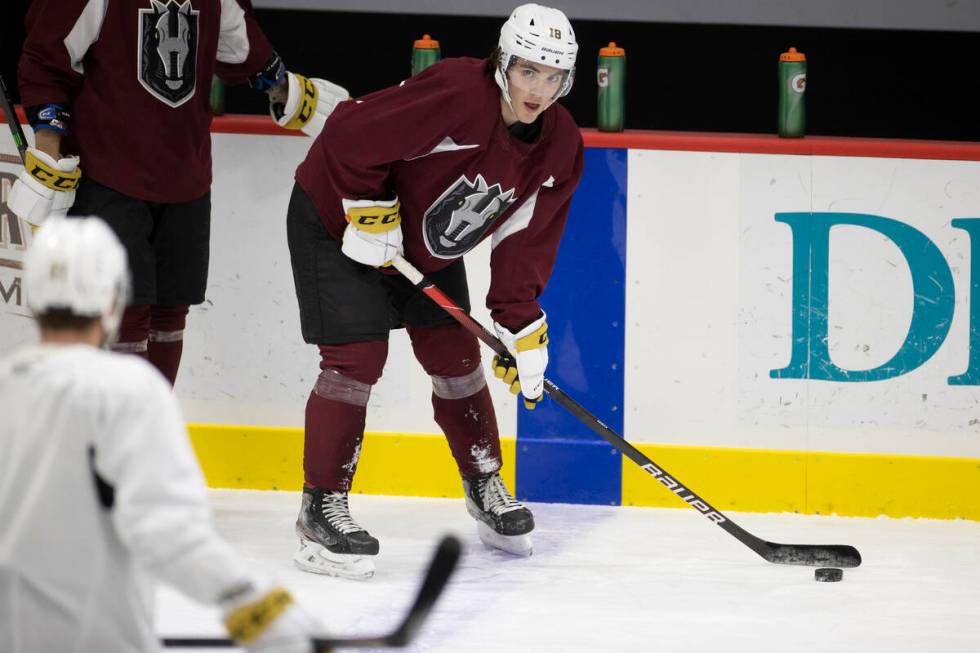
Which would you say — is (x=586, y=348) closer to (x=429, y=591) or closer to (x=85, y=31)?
(x=85, y=31)

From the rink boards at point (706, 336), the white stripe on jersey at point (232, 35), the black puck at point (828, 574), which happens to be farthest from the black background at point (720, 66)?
the black puck at point (828, 574)

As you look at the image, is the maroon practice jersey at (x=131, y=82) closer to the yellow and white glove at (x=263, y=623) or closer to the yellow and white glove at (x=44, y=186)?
the yellow and white glove at (x=44, y=186)

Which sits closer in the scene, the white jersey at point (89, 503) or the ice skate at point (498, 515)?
the white jersey at point (89, 503)

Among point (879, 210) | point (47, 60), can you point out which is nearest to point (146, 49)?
point (47, 60)

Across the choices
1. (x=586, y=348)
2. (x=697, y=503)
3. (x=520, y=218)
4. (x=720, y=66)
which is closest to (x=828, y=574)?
(x=697, y=503)

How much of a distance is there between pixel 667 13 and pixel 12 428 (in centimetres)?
344

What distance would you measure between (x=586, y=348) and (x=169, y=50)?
1.22 metres

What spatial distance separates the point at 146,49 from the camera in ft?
10.1

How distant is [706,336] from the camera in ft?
11.6

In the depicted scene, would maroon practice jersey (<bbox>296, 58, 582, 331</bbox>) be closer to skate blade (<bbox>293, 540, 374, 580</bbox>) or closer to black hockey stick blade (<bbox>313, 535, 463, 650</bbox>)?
skate blade (<bbox>293, 540, 374, 580</bbox>)

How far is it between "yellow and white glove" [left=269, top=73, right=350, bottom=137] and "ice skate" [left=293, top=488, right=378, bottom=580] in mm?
920

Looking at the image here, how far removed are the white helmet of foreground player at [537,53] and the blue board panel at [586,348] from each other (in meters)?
0.73

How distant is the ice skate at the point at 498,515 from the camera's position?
3.18m

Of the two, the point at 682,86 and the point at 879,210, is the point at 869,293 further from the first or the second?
the point at 682,86
